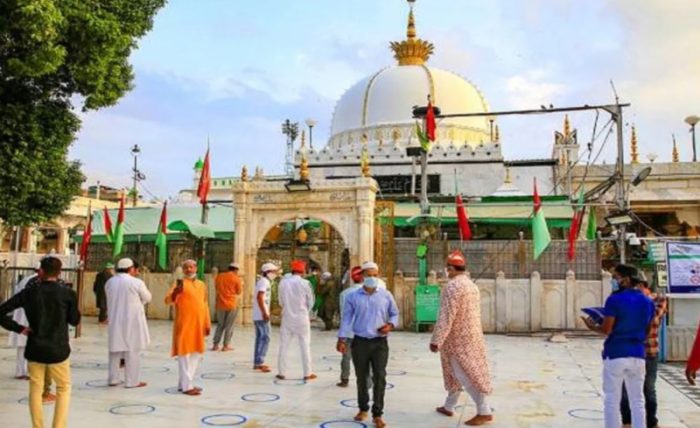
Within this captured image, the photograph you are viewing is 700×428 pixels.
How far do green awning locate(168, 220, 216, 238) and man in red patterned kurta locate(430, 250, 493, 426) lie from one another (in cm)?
1152

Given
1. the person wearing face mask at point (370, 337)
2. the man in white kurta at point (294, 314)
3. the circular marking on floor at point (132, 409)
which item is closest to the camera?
the person wearing face mask at point (370, 337)

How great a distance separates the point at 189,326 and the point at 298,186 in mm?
8368

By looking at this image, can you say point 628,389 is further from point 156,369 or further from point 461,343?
point 156,369

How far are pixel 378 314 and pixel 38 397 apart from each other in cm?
291

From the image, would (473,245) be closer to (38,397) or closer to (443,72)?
(38,397)

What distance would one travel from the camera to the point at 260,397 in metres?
7.23

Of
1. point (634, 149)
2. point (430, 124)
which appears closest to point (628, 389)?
point (430, 124)

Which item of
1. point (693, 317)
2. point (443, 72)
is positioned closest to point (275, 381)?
point (693, 317)

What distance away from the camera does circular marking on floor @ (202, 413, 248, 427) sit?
6.01m

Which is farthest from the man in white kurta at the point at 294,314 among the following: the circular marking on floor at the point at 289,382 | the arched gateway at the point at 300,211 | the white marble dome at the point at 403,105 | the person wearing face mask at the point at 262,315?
the white marble dome at the point at 403,105

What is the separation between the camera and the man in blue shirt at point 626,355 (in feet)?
17.2

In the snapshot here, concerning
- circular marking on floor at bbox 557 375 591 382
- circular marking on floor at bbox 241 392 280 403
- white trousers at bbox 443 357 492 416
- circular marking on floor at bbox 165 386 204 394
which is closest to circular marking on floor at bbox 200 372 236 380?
circular marking on floor at bbox 165 386 204 394

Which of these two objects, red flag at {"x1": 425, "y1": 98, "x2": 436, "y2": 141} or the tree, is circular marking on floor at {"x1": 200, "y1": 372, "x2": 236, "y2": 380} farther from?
red flag at {"x1": 425, "y1": 98, "x2": 436, "y2": 141}

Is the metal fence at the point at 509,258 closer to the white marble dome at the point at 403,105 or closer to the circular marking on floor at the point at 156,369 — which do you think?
the circular marking on floor at the point at 156,369
